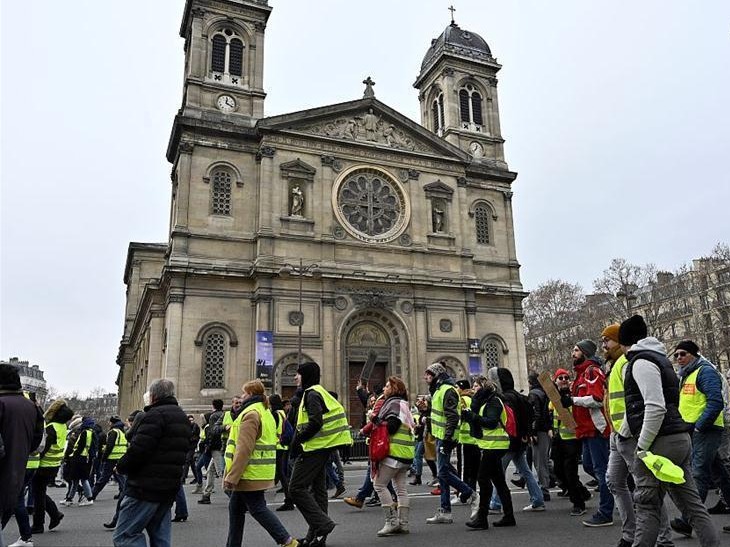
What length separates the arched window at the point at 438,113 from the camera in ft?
121

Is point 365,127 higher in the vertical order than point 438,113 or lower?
lower

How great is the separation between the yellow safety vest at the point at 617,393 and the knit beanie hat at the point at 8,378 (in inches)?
242

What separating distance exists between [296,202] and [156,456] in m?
23.5

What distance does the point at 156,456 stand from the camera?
5.36 metres

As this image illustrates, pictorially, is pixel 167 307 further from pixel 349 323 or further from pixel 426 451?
pixel 426 451

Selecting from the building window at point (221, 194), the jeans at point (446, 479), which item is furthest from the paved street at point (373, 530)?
the building window at point (221, 194)

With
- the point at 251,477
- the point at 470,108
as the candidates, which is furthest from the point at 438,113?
the point at 251,477

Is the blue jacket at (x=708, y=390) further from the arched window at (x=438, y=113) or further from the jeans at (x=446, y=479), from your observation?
the arched window at (x=438, y=113)

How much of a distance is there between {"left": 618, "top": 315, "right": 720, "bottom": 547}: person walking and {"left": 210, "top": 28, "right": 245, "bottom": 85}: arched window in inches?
1123

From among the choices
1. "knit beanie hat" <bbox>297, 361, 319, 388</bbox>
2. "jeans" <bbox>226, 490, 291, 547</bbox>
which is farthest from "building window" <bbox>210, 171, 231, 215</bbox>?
"jeans" <bbox>226, 490, 291, 547</bbox>

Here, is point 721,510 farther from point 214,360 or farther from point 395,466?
point 214,360

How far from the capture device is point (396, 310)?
28594mm

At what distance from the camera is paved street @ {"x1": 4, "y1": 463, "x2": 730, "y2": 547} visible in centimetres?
698

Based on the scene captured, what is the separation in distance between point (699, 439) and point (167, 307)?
22016mm
